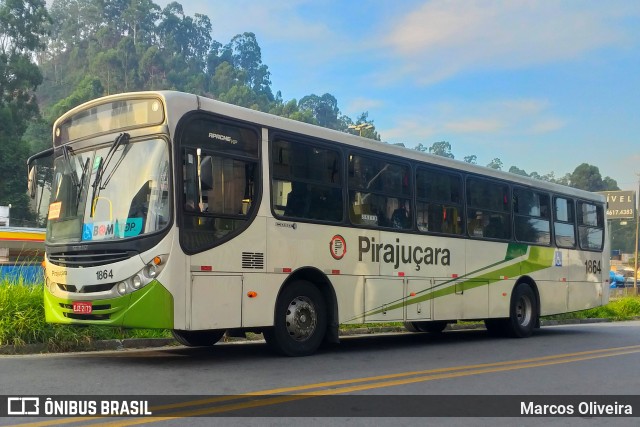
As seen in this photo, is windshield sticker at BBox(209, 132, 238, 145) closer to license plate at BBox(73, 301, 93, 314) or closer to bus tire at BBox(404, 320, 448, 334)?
license plate at BBox(73, 301, 93, 314)

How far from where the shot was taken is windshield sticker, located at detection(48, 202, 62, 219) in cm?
918

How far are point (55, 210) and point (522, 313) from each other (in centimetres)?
994

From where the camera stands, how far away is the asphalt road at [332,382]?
6.11 metres

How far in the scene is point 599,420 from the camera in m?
6.33

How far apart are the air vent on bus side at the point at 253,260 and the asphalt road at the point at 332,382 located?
1266 mm

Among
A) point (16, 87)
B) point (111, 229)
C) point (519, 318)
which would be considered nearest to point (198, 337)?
point (111, 229)

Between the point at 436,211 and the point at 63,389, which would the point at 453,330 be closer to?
the point at 436,211

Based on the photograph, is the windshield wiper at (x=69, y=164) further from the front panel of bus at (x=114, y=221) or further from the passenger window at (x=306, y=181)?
the passenger window at (x=306, y=181)

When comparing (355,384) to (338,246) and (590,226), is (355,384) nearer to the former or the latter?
(338,246)

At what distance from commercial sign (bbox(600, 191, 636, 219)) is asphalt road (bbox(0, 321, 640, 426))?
44491 mm

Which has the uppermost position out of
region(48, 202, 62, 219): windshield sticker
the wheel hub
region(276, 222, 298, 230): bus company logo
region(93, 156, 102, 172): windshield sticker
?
region(93, 156, 102, 172): windshield sticker

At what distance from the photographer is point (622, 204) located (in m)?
53.4

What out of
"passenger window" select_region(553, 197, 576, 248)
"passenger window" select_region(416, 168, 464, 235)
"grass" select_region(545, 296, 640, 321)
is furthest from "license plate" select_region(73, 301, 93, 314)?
"grass" select_region(545, 296, 640, 321)

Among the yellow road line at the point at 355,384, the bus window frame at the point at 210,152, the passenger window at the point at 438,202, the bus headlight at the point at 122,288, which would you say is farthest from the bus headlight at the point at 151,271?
the passenger window at the point at 438,202
